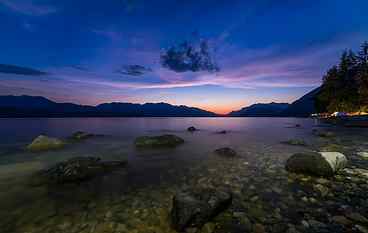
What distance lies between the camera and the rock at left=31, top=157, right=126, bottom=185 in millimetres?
8255

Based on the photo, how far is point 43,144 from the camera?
17094mm

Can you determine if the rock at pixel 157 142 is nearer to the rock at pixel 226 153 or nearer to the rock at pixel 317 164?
the rock at pixel 226 153

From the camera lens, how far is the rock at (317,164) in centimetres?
793

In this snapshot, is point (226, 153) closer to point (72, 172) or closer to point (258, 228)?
point (258, 228)

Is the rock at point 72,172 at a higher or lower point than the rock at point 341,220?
lower

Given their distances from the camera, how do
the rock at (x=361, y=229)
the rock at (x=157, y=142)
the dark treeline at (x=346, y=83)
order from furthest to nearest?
the dark treeline at (x=346, y=83)
the rock at (x=157, y=142)
the rock at (x=361, y=229)

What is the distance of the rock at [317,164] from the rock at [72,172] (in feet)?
31.4

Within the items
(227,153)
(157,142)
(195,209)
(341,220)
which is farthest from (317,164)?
(157,142)

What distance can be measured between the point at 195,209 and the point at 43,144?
60.2 feet

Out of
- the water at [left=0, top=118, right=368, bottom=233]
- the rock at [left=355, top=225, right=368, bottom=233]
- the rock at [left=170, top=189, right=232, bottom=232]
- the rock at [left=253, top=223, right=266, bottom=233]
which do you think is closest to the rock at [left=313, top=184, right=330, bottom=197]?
the water at [left=0, top=118, right=368, bottom=233]

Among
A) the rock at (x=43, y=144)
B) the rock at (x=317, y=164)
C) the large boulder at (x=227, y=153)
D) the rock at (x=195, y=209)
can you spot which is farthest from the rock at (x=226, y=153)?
the rock at (x=43, y=144)

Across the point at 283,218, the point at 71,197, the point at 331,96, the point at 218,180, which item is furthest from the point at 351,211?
the point at 331,96

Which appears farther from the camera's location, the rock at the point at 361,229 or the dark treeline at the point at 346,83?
the dark treeline at the point at 346,83

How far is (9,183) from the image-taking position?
7.98 metres
